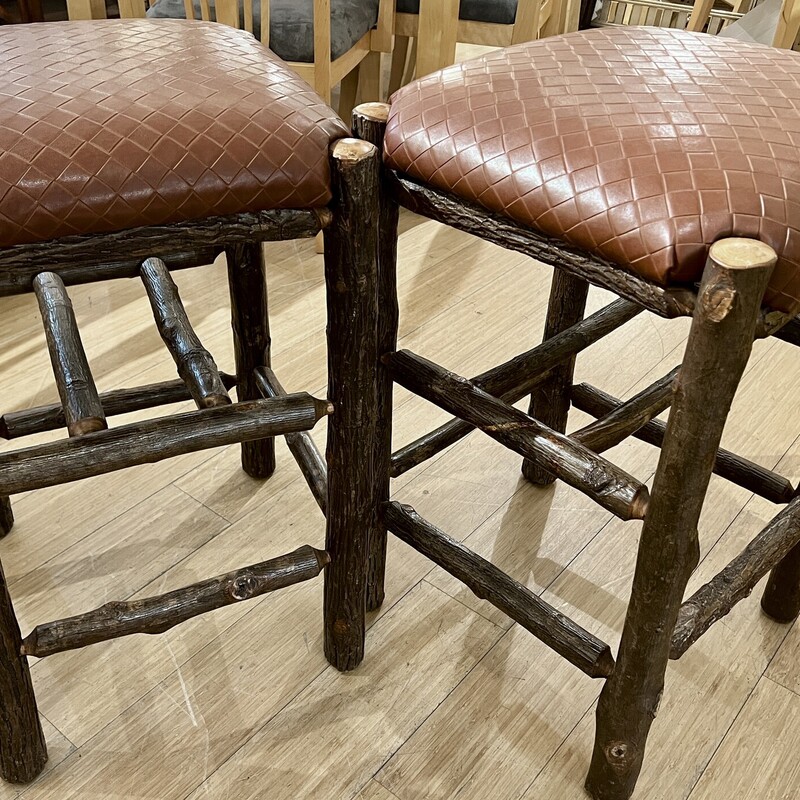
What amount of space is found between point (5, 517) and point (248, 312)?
43cm

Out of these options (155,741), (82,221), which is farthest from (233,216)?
(155,741)

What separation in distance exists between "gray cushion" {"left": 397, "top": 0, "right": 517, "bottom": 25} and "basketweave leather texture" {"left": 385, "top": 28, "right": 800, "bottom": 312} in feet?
3.98

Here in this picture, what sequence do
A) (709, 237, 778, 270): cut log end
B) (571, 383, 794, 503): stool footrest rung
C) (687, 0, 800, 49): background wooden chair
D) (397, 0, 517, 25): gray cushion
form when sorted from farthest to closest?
(397, 0, 517, 25): gray cushion
(687, 0, 800, 49): background wooden chair
(571, 383, 794, 503): stool footrest rung
(709, 237, 778, 270): cut log end

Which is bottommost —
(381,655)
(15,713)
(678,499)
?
(381,655)

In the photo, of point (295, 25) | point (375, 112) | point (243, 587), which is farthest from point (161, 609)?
point (295, 25)

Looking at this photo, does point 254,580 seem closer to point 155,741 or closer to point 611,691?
point 155,741

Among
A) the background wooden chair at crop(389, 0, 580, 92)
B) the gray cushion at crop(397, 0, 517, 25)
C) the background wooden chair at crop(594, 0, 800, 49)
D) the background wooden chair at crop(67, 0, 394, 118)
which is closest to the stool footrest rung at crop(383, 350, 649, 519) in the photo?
the background wooden chair at crop(594, 0, 800, 49)

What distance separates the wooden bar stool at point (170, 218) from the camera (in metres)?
0.69

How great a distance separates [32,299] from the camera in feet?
5.82

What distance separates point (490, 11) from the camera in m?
2.02

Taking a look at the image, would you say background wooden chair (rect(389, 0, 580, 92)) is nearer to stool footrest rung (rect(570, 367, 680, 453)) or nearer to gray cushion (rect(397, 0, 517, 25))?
gray cushion (rect(397, 0, 517, 25))

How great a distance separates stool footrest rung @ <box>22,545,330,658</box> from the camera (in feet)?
2.87

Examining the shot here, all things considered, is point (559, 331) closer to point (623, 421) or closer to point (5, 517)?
point (623, 421)

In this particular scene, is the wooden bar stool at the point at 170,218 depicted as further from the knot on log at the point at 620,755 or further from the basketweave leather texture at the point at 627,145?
the knot on log at the point at 620,755
